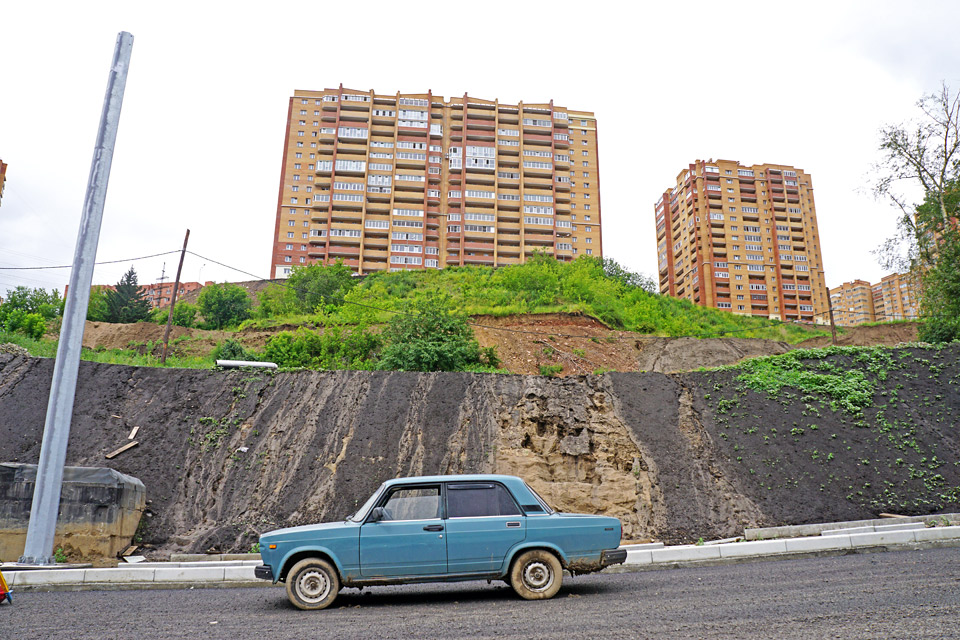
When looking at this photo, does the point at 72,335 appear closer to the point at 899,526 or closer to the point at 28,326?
the point at 899,526

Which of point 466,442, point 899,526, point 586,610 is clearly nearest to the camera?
point 586,610

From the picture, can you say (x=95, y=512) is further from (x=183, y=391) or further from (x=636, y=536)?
(x=636, y=536)

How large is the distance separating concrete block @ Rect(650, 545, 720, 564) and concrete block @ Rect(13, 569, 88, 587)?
31.2 feet

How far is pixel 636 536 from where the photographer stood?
48.1ft

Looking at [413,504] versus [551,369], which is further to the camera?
[551,369]

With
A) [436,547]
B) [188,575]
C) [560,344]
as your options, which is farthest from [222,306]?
[436,547]

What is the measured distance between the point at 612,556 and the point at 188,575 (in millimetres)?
6951

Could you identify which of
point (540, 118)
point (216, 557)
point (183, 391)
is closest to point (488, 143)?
point (540, 118)

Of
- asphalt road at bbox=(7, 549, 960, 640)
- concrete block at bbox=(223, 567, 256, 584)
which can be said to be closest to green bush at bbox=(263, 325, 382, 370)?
concrete block at bbox=(223, 567, 256, 584)

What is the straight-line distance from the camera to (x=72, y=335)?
37.8ft

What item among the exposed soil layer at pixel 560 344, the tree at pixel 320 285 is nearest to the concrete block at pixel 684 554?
the exposed soil layer at pixel 560 344

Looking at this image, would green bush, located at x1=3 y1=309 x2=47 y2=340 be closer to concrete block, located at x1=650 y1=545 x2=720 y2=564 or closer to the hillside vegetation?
the hillside vegetation

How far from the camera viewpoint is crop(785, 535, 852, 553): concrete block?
10.1 m

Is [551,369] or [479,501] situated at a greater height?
[551,369]
